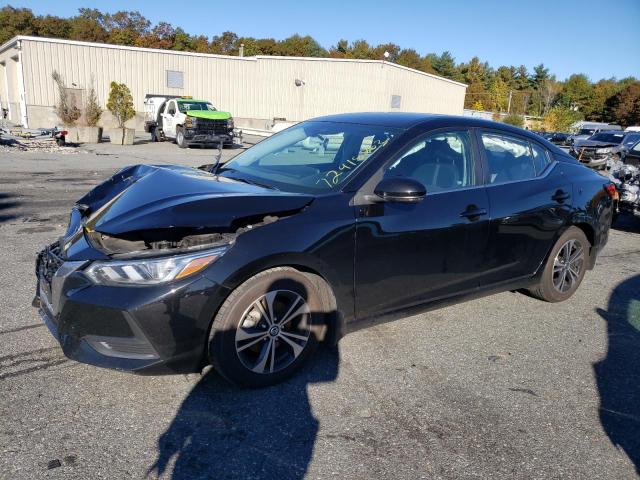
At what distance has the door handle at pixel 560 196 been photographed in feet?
14.0

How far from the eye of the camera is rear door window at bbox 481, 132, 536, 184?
3916 millimetres

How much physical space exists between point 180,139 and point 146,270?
64.4 ft

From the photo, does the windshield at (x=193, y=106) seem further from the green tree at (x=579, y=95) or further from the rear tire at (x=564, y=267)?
the green tree at (x=579, y=95)

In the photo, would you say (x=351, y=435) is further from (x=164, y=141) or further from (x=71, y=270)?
(x=164, y=141)

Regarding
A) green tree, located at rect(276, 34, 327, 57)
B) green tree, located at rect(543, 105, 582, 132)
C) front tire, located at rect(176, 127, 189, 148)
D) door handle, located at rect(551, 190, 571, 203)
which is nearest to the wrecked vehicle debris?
door handle, located at rect(551, 190, 571, 203)

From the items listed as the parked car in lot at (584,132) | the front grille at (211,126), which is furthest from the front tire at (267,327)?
the parked car in lot at (584,132)

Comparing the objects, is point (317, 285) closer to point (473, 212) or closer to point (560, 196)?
point (473, 212)

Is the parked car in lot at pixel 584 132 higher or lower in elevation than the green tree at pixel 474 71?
lower

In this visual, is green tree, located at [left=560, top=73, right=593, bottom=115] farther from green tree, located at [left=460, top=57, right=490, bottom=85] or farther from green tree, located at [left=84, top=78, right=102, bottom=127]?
green tree, located at [left=84, top=78, right=102, bottom=127]

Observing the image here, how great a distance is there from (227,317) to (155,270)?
1.51ft

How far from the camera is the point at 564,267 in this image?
15.1 ft

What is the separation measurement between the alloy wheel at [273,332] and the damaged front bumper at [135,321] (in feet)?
0.78

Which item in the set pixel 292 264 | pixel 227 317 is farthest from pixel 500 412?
pixel 227 317

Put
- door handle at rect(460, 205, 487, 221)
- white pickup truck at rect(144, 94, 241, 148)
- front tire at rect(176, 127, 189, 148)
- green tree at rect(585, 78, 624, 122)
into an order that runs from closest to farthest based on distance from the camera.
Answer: door handle at rect(460, 205, 487, 221) < white pickup truck at rect(144, 94, 241, 148) < front tire at rect(176, 127, 189, 148) < green tree at rect(585, 78, 624, 122)
